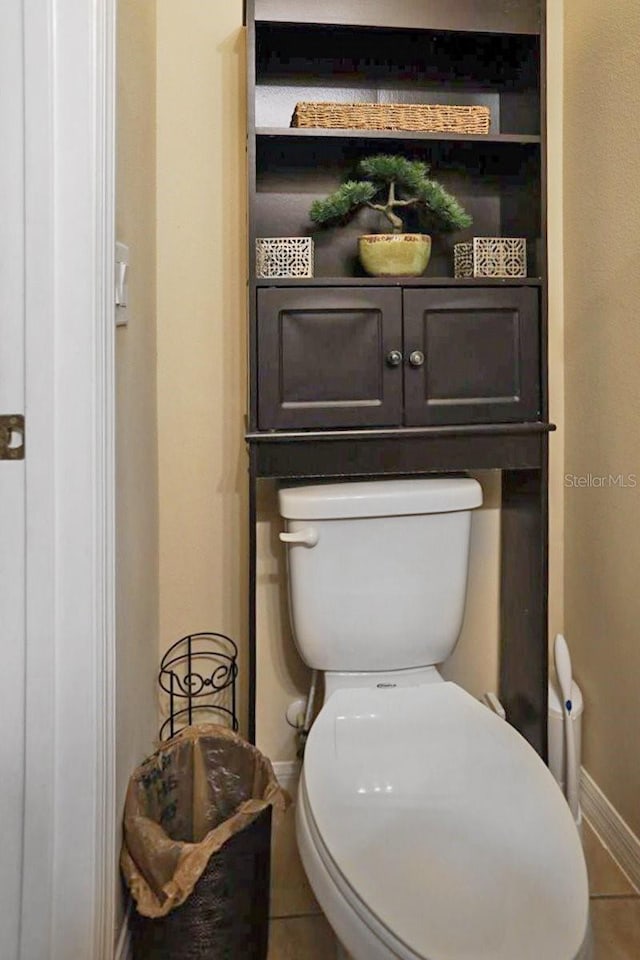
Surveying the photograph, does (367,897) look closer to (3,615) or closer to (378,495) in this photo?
(3,615)

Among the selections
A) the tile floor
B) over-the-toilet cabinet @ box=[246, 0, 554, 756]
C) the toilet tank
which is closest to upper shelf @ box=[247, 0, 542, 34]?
over-the-toilet cabinet @ box=[246, 0, 554, 756]

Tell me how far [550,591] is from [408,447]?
606 millimetres

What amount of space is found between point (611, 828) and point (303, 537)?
938mm

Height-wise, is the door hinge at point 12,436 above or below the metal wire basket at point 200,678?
above

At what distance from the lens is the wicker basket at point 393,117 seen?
5.24 ft

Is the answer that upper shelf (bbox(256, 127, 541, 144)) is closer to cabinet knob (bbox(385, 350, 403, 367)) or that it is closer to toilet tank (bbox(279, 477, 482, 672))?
cabinet knob (bbox(385, 350, 403, 367))

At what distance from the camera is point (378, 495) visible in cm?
161

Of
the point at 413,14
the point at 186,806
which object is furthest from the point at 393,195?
the point at 186,806

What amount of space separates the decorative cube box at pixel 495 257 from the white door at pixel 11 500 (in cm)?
96

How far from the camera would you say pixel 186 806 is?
5.04 feet

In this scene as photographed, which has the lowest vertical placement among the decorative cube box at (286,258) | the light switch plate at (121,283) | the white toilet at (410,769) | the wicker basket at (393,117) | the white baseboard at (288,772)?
the white baseboard at (288,772)

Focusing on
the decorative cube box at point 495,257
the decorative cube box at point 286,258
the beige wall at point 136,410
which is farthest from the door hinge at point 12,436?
the decorative cube box at point 495,257

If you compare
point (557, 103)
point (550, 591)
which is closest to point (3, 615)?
point (550, 591)

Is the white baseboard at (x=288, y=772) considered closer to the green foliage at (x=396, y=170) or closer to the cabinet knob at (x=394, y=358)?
the cabinet knob at (x=394, y=358)
